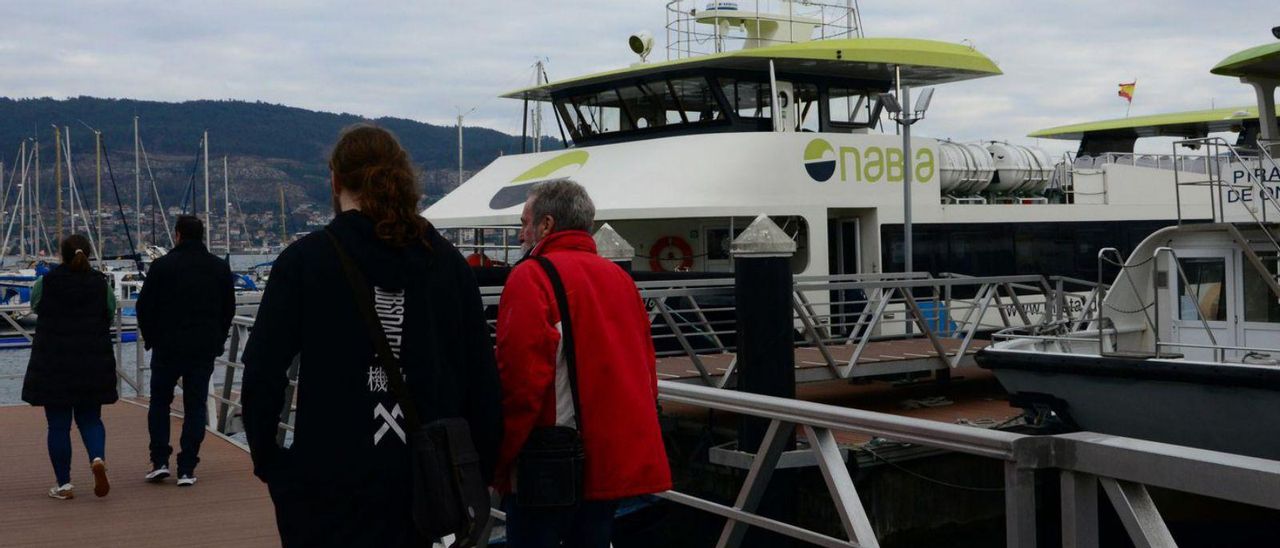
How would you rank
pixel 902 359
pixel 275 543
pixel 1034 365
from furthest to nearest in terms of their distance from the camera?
pixel 902 359, pixel 1034 365, pixel 275 543

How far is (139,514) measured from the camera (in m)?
7.16

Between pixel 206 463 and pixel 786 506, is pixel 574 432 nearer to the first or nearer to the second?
pixel 786 506

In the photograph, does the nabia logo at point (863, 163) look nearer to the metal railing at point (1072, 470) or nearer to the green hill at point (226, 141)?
the metal railing at point (1072, 470)

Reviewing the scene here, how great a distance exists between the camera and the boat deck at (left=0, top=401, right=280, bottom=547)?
21.7ft

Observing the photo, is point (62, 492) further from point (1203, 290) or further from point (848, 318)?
point (848, 318)

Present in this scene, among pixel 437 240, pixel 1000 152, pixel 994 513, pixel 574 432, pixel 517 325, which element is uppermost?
pixel 1000 152

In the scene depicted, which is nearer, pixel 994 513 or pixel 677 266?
pixel 994 513

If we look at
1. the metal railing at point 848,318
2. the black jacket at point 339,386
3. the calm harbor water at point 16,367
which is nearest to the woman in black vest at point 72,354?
the metal railing at point 848,318

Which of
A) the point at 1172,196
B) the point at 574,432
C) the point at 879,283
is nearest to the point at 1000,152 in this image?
the point at 1172,196

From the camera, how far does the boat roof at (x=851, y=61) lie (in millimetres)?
15641

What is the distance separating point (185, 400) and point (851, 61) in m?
10.1

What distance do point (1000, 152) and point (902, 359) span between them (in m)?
7.03

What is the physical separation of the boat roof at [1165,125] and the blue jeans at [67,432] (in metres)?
21.8

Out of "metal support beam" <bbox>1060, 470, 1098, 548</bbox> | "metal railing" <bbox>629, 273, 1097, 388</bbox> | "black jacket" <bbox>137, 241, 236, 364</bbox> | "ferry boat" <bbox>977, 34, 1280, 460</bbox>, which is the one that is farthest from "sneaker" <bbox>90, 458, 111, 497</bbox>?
"ferry boat" <bbox>977, 34, 1280, 460</bbox>
